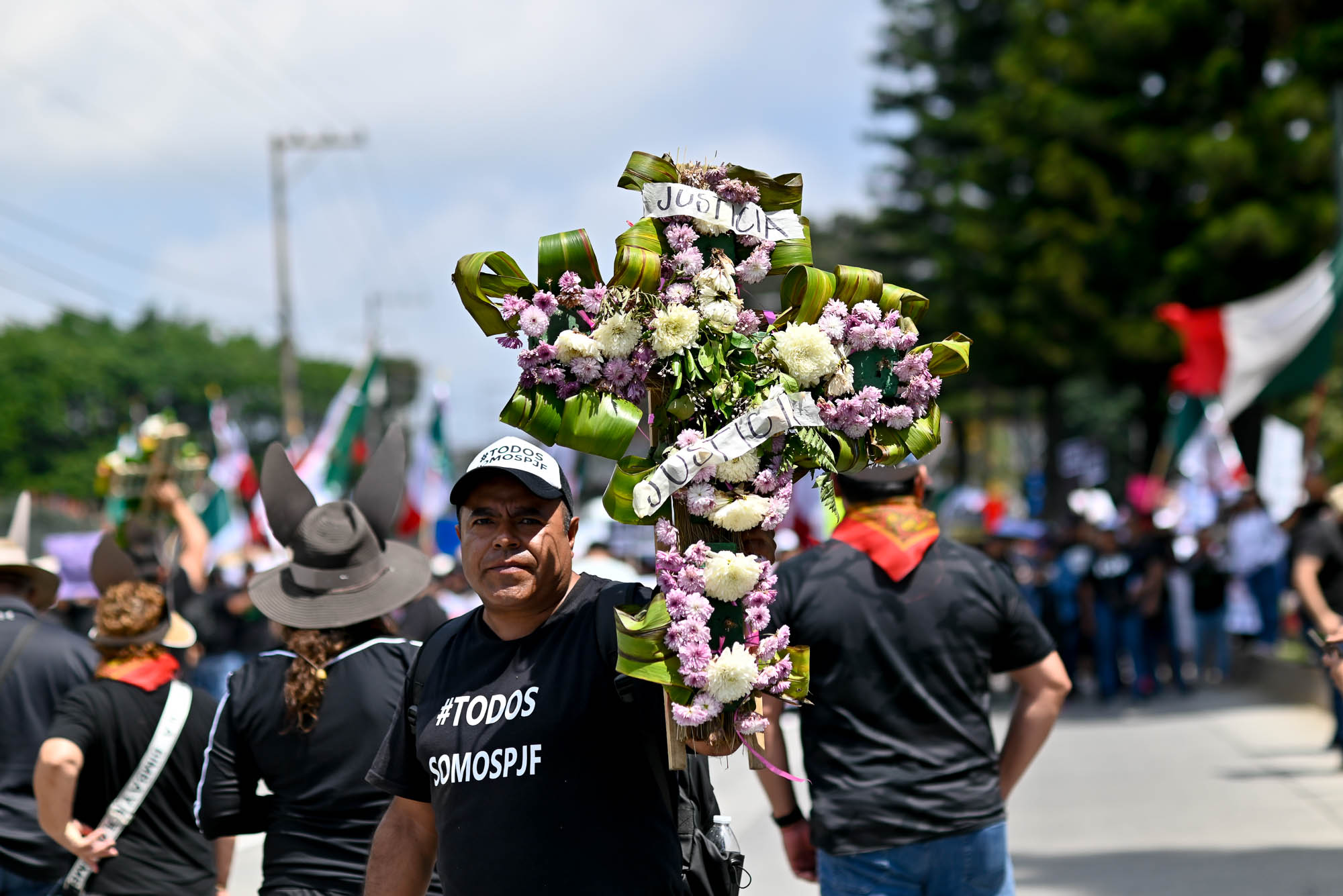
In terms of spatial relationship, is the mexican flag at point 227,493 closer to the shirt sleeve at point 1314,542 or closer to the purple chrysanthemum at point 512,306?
the shirt sleeve at point 1314,542

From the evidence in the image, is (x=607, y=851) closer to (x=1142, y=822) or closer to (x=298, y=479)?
(x=298, y=479)

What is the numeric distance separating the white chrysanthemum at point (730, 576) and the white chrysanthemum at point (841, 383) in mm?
375

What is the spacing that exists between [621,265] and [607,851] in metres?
1.13

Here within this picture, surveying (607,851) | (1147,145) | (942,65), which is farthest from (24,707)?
(942,65)

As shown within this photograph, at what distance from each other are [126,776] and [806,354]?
2.85 metres

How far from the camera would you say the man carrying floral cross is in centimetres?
304

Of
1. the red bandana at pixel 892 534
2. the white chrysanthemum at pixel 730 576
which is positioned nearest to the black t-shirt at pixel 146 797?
the red bandana at pixel 892 534

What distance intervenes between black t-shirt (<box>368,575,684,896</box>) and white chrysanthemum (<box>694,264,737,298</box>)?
0.60 meters

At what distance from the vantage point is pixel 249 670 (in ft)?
13.9

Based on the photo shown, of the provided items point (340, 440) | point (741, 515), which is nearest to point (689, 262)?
point (741, 515)

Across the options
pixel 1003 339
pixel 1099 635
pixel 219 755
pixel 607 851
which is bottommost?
pixel 607 851

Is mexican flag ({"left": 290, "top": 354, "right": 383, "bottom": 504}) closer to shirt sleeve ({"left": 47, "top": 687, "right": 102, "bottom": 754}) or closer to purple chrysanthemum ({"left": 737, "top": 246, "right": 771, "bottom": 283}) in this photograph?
shirt sleeve ({"left": 47, "top": 687, "right": 102, "bottom": 754})

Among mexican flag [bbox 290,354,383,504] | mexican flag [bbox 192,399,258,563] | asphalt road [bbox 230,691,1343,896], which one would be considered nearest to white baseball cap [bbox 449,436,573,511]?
asphalt road [bbox 230,691,1343,896]

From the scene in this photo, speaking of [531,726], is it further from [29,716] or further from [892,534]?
[29,716]
